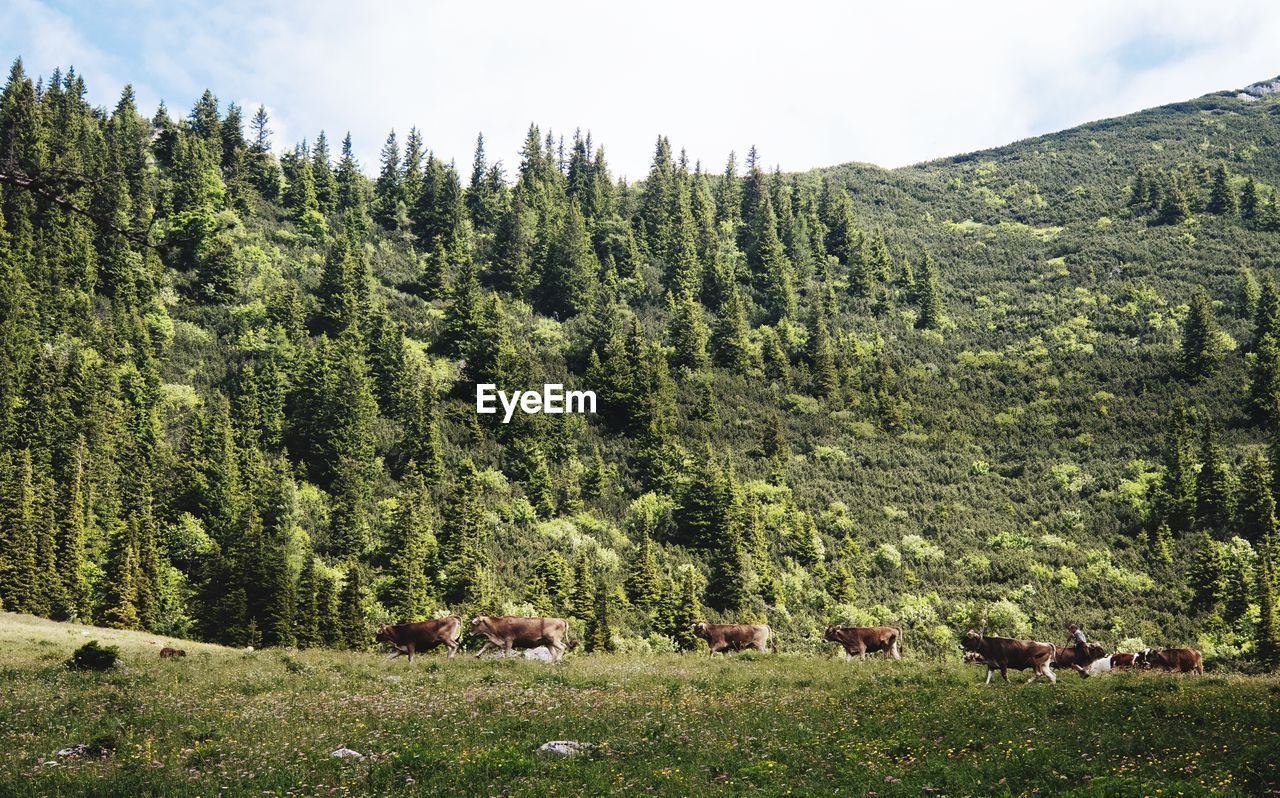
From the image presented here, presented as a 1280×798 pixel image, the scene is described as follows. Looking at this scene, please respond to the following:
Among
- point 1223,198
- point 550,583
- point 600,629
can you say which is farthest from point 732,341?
point 1223,198

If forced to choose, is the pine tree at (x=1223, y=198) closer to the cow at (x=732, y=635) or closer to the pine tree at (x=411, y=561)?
the pine tree at (x=411, y=561)

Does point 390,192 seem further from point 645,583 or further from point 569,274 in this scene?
point 645,583

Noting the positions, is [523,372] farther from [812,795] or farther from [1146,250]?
[1146,250]

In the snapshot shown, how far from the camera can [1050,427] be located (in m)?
100

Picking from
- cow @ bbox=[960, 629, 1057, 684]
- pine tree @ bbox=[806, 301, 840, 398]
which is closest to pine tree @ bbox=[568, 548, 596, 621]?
cow @ bbox=[960, 629, 1057, 684]

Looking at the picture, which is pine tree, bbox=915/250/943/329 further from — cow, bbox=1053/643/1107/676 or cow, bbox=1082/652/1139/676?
cow, bbox=1053/643/1107/676

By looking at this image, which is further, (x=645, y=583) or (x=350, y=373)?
(x=350, y=373)

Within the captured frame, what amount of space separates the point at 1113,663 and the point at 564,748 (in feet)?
77.6

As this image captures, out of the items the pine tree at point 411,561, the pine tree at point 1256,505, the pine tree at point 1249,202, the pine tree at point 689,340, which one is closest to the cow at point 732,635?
the pine tree at point 411,561

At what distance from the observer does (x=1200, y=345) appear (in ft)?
344

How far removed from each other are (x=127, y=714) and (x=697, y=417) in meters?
83.7

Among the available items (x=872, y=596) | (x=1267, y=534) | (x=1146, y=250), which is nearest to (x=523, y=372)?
(x=872, y=596)

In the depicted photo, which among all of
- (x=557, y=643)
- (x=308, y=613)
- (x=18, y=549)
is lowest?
(x=308, y=613)

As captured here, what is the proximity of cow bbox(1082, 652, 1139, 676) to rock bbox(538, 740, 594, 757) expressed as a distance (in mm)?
17435
